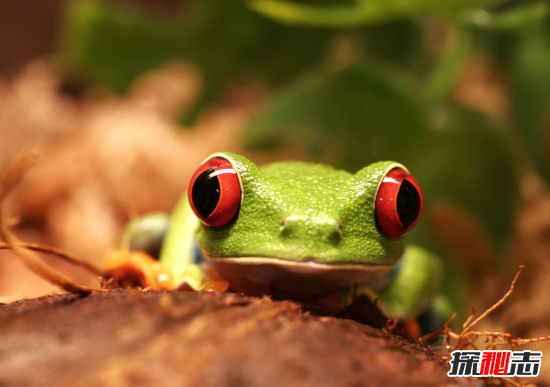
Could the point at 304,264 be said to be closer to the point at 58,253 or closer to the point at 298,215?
the point at 298,215

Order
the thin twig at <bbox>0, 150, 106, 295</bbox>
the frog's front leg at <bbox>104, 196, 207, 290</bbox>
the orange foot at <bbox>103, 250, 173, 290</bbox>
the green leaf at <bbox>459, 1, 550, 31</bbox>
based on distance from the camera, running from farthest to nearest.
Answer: the green leaf at <bbox>459, 1, 550, 31</bbox>
the orange foot at <bbox>103, 250, 173, 290</bbox>
the frog's front leg at <bbox>104, 196, 207, 290</bbox>
the thin twig at <bbox>0, 150, 106, 295</bbox>

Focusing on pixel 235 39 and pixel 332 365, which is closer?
pixel 332 365

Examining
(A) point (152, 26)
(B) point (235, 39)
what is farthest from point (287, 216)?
(A) point (152, 26)

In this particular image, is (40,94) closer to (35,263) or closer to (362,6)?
(362,6)

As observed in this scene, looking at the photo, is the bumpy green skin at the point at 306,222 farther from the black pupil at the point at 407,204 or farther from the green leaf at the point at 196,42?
the green leaf at the point at 196,42

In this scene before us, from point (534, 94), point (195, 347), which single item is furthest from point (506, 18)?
point (195, 347)

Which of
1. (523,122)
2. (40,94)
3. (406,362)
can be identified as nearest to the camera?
(406,362)

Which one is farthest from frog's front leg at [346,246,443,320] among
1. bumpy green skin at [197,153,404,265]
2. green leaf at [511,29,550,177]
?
green leaf at [511,29,550,177]

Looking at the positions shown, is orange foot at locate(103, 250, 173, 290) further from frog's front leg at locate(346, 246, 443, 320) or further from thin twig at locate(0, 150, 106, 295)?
frog's front leg at locate(346, 246, 443, 320)
